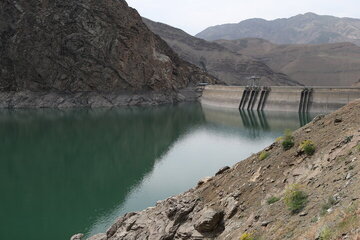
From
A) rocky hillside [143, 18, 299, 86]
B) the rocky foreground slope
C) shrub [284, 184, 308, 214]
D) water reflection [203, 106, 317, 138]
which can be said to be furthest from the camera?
rocky hillside [143, 18, 299, 86]

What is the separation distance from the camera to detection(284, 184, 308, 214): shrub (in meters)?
10.3

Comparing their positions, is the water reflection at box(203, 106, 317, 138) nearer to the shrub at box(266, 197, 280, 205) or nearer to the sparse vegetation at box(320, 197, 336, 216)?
the shrub at box(266, 197, 280, 205)

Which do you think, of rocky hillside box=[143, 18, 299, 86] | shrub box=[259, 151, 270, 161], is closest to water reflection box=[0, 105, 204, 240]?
shrub box=[259, 151, 270, 161]

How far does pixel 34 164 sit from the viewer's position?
37.6 metres

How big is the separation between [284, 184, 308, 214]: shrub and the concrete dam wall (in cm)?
5645

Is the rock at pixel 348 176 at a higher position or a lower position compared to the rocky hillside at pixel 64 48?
lower

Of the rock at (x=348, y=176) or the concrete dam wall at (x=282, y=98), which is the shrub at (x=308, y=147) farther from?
the concrete dam wall at (x=282, y=98)

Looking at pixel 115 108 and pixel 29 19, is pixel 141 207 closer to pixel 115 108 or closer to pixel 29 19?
pixel 115 108

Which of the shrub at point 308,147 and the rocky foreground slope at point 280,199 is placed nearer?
the rocky foreground slope at point 280,199

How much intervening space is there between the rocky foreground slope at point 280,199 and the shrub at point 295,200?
0.08ft

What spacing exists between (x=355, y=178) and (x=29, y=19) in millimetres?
90300

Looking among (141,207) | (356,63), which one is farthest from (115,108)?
(356,63)

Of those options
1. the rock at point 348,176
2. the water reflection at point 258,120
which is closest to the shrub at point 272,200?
the rock at point 348,176

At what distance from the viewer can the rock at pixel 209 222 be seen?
12.3 meters
